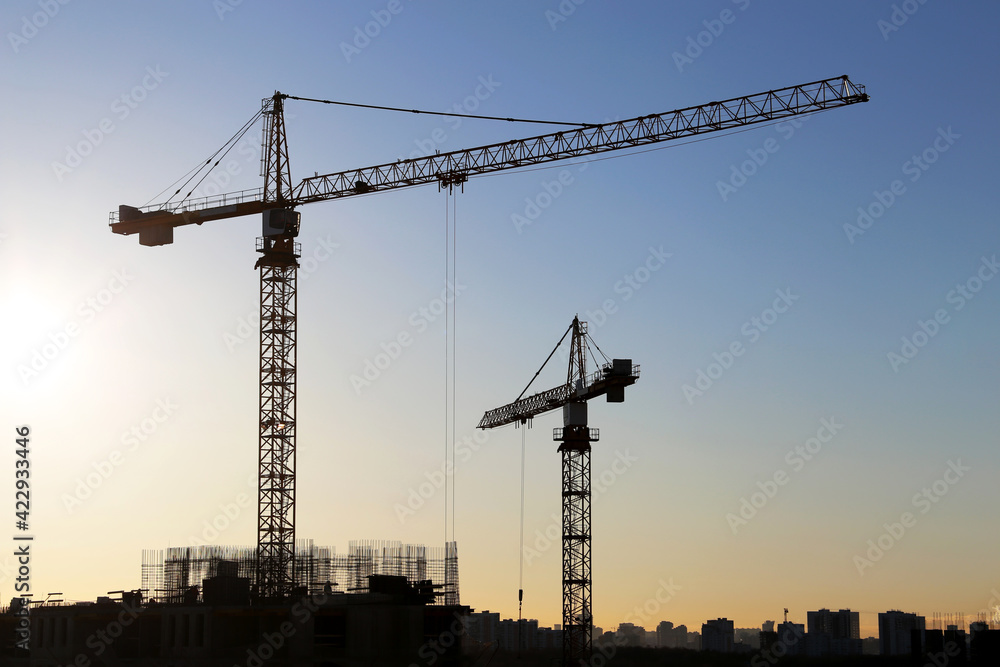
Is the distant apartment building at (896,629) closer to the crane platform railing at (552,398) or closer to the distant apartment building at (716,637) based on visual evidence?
the distant apartment building at (716,637)

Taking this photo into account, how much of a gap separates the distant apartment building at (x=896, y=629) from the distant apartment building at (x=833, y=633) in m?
4.00

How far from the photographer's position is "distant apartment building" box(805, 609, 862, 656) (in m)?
168

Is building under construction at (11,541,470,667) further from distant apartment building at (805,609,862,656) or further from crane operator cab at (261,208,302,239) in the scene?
distant apartment building at (805,609,862,656)

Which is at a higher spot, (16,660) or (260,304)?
(260,304)

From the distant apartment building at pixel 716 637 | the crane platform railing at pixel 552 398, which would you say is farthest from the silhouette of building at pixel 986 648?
the distant apartment building at pixel 716 637

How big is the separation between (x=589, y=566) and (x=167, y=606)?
32.6 metres

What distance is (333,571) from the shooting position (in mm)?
75250

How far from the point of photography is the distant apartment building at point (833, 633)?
551 feet

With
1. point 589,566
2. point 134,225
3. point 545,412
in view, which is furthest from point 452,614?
point 134,225

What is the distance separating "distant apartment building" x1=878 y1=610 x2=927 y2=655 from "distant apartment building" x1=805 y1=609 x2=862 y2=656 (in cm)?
400

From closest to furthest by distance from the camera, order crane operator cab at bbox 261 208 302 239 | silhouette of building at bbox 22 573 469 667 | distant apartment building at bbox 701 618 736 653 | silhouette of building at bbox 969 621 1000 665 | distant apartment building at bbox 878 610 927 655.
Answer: silhouette of building at bbox 22 573 469 667 < crane operator cab at bbox 261 208 302 239 < silhouette of building at bbox 969 621 1000 665 < distant apartment building at bbox 878 610 927 655 < distant apartment building at bbox 701 618 736 653

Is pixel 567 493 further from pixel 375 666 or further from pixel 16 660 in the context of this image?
pixel 16 660

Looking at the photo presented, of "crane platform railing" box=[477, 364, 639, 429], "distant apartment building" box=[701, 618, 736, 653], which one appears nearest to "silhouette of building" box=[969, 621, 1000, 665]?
"crane platform railing" box=[477, 364, 639, 429]

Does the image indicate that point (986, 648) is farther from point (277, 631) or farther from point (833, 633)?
point (833, 633)
